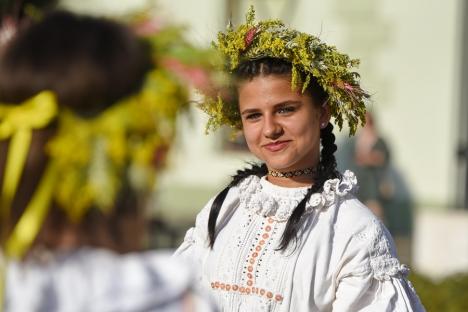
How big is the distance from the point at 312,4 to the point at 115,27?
32.4 ft

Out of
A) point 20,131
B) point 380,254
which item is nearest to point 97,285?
point 20,131

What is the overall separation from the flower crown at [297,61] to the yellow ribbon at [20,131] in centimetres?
150

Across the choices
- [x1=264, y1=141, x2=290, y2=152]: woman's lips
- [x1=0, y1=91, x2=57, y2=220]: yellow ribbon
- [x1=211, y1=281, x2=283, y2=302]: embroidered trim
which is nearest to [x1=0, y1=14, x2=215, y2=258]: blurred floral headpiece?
[x1=0, y1=91, x2=57, y2=220]: yellow ribbon

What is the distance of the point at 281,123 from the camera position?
11.4 feet

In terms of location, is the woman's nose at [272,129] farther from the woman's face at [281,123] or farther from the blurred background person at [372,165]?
the blurred background person at [372,165]

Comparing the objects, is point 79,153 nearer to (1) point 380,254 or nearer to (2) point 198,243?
(1) point 380,254

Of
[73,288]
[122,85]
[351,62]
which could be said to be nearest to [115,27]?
[122,85]

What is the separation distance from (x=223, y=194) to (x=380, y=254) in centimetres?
59

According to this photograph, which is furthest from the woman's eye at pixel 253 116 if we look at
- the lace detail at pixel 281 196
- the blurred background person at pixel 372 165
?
the blurred background person at pixel 372 165

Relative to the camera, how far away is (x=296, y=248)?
3369 mm

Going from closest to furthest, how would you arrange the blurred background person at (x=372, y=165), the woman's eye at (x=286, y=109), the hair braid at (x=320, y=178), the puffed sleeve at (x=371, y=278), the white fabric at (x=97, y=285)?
the white fabric at (x=97, y=285), the puffed sleeve at (x=371, y=278), the hair braid at (x=320, y=178), the woman's eye at (x=286, y=109), the blurred background person at (x=372, y=165)

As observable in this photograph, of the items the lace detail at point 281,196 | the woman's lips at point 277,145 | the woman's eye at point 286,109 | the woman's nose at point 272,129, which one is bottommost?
the lace detail at point 281,196

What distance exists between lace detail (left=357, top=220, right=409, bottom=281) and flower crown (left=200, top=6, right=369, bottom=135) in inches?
16.8

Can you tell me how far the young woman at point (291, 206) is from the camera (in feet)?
10.8
